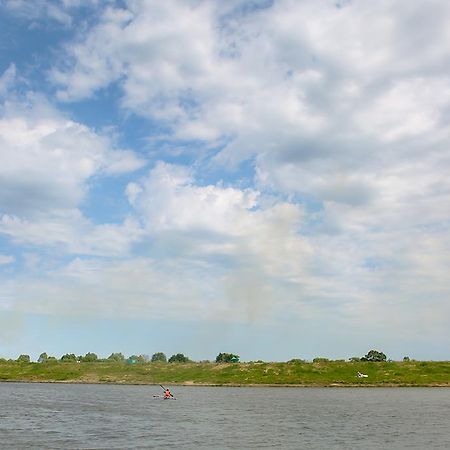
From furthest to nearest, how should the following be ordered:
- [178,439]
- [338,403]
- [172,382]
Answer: [172,382]
[338,403]
[178,439]

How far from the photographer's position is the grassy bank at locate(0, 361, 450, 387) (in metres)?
155

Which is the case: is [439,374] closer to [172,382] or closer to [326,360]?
[326,360]

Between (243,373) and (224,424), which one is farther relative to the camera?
(243,373)

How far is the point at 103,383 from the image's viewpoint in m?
173

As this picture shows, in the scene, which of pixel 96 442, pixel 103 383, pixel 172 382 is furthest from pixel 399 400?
pixel 103 383

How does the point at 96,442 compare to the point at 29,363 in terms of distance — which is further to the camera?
the point at 29,363

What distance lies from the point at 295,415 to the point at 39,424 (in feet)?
115

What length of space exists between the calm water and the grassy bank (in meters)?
56.5

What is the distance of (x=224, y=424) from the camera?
215ft

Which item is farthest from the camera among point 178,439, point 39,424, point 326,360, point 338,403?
point 326,360

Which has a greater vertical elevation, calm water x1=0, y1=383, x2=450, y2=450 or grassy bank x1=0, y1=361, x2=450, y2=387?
grassy bank x1=0, y1=361, x2=450, y2=387

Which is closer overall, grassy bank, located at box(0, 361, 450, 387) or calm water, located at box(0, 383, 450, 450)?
calm water, located at box(0, 383, 450, 450)

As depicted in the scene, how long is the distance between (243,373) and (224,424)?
4007 inches

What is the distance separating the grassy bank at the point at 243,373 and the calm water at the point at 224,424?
56.5 meters
